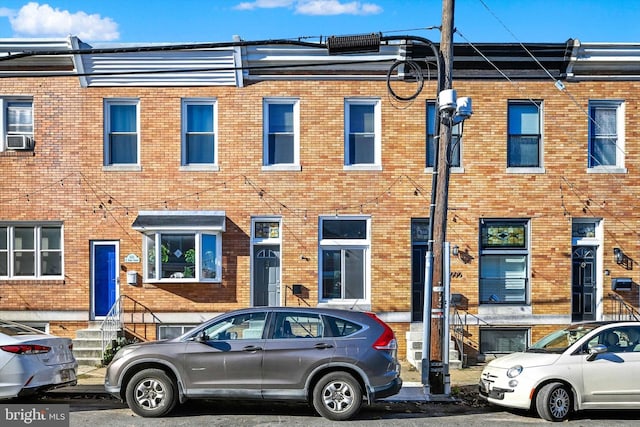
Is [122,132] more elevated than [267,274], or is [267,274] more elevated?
[122,132]

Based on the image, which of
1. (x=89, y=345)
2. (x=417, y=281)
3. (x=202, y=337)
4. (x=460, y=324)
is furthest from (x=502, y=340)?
(x=89, y=345)

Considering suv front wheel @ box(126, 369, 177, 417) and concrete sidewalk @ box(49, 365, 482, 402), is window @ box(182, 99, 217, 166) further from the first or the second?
suv front wheel @ box(126, 369, 177, 417)

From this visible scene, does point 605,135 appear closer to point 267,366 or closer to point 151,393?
point 267,366

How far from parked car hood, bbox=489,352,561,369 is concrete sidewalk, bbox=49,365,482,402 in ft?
4.13

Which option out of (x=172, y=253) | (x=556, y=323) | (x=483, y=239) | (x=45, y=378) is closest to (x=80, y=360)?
(x=172, y=253)

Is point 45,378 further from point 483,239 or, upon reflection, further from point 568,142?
point 568,142

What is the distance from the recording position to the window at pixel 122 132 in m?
15.6

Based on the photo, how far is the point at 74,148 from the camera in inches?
608

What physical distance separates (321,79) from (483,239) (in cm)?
535

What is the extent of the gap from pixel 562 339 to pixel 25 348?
27.5ft

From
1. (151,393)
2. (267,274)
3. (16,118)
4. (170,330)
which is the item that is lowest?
(170,330)

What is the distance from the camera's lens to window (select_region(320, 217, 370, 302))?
50.9ft

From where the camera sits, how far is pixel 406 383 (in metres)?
12.6

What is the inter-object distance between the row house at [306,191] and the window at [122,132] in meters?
0.05
